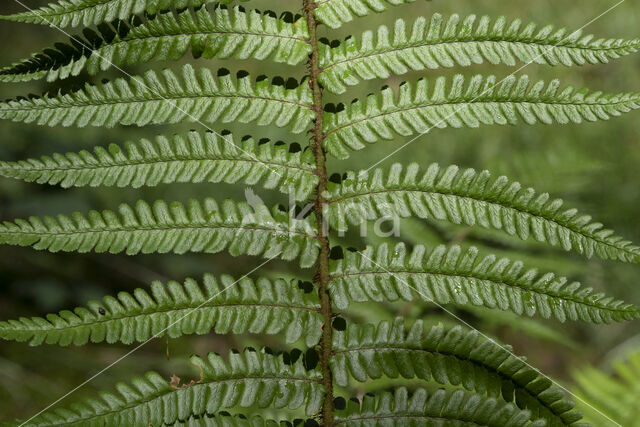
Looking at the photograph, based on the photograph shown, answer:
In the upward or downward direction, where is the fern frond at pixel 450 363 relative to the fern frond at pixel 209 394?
upward

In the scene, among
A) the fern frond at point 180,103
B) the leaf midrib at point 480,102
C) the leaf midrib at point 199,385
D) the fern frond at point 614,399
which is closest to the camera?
the leaf midrib at point 199,385

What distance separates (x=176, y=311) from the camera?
1.39m

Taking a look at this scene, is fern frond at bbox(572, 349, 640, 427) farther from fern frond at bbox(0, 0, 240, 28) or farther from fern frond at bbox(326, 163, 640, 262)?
fern frond at bbox(0, 0, 240, 28)

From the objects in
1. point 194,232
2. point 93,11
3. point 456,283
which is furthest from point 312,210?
point 93,11

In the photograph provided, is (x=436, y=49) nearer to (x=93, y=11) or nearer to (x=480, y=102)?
(x=480, y=102)

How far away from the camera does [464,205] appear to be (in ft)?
4.75

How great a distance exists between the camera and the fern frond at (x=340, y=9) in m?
1.44

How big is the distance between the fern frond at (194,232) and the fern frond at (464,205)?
14 centimetres

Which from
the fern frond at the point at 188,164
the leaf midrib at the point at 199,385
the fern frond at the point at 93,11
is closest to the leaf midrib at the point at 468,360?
the leaf midrib at the point at 199,385

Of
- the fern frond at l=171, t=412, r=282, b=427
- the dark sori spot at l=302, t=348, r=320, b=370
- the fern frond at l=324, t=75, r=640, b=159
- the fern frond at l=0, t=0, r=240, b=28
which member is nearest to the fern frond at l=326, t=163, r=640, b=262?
the fern frond at l=324, t=75, r=640, b=159

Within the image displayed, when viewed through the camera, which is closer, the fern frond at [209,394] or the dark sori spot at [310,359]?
the fern frond at [209,394]

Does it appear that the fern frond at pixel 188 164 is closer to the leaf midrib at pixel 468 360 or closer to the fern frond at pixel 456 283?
the fern frond at pixel 456 283

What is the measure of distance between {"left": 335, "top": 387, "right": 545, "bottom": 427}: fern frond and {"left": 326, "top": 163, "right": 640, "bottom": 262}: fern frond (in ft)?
1.46

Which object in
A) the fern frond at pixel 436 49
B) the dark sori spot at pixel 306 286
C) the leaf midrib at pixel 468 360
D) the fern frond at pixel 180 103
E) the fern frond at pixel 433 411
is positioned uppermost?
the fern frond at pixel 436 49
